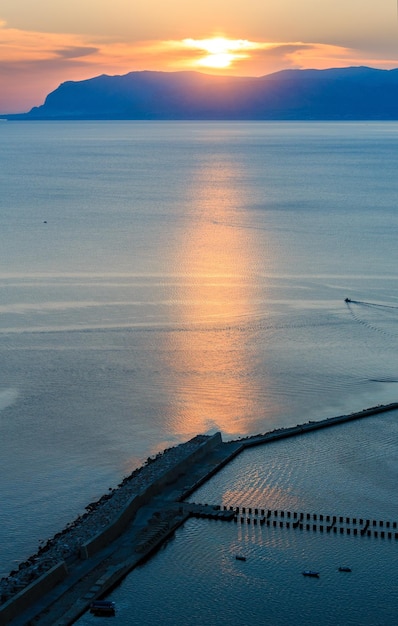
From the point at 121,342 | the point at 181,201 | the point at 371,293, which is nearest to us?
the point at 121,342

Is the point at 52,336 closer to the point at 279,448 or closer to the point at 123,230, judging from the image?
the point at 279,448

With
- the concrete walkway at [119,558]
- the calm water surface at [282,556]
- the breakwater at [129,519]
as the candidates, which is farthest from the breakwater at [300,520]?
the concrete walkway at [119,558]

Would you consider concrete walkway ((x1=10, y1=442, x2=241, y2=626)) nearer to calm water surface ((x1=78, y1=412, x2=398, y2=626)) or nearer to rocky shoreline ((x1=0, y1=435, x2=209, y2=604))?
calm water surface ((x1=78, y1=412, x2=398, y2=626))

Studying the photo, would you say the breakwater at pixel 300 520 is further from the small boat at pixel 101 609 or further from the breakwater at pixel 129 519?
the small boat at pixel 101 609

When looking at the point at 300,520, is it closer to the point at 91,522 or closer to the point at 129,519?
the point at 129,519

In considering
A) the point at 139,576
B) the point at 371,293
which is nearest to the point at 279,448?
the point at 139,576

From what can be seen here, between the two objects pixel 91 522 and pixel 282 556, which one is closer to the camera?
pixel 282 556

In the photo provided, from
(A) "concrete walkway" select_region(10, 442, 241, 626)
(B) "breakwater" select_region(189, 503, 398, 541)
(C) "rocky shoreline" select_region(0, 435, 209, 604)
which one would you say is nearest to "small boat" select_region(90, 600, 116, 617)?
(A) "concrete walkway" select_region(10, 442, 241, 626)

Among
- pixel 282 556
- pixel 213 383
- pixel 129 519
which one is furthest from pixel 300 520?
pixel 213 383

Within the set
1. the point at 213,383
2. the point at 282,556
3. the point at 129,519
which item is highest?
the point at 213,383
